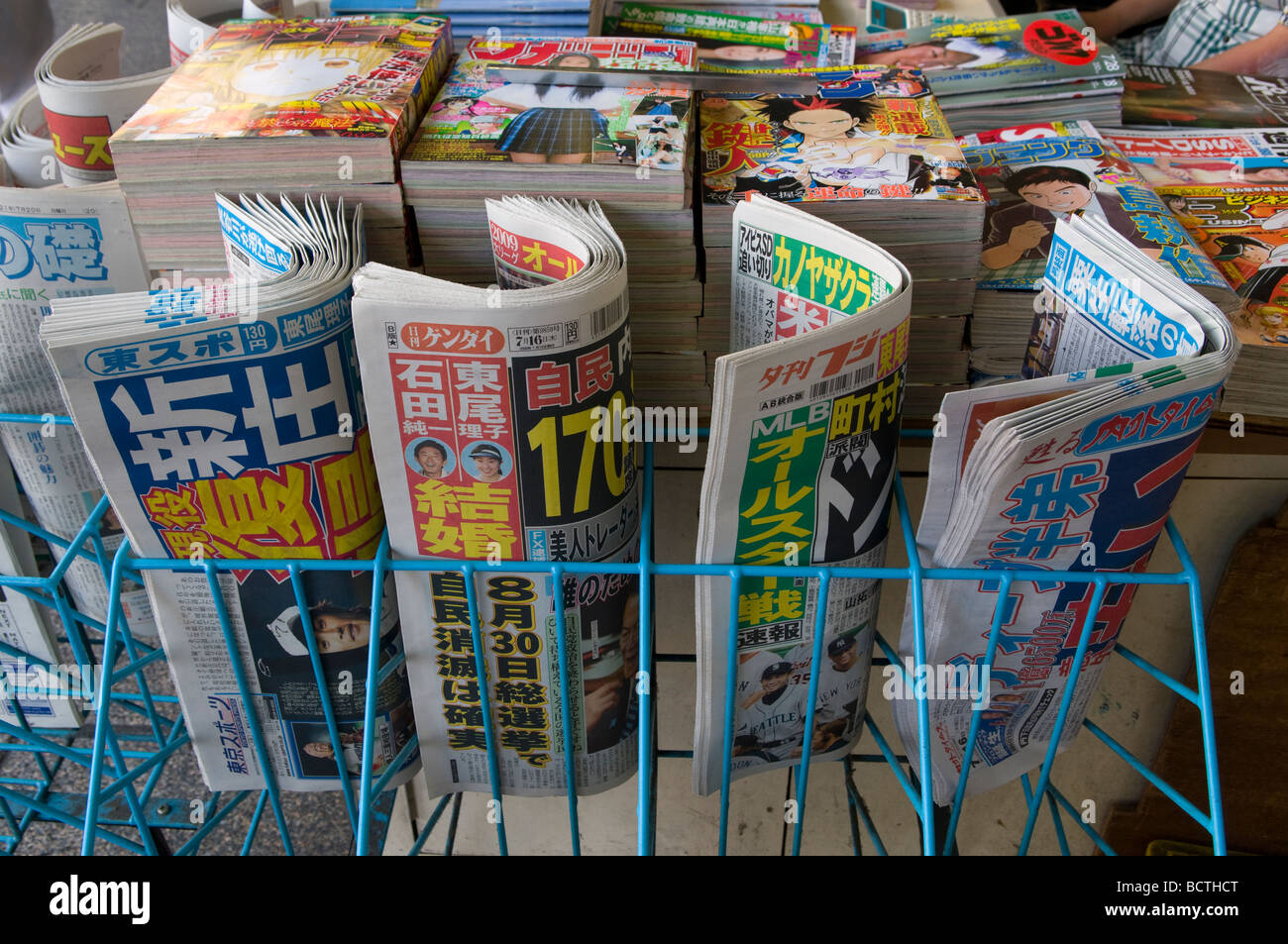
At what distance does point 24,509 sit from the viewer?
1013 millimetres

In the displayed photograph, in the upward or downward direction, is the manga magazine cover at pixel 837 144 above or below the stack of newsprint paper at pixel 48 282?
above

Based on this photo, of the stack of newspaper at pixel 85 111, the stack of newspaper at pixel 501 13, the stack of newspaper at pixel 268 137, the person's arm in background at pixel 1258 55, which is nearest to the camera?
the stack of newspaper at pixel 268 137

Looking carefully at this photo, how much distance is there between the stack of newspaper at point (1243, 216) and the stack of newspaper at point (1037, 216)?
0.05m

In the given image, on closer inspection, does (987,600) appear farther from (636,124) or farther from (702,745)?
(636,124)

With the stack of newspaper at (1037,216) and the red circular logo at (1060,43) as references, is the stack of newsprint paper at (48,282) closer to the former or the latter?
the stack of newspaper at (1037,216)

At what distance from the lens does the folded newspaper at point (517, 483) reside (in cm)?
62

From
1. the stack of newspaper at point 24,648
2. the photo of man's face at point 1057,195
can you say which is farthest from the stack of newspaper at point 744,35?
the stack of newspaper at point 24,648

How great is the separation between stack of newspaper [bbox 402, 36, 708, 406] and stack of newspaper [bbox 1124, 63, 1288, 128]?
65 centimetres

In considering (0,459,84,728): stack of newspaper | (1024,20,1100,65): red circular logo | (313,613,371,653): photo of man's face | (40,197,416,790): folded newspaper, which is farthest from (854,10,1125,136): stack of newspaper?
(0,459,84,728): stack of newspaper

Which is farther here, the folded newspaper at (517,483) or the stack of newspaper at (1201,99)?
the stack of newspaper at (1201,99)

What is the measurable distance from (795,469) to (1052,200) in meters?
0.42

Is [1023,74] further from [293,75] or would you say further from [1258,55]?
[293,75]
